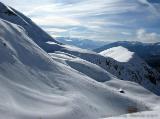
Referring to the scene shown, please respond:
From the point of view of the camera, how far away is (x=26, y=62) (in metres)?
43.2

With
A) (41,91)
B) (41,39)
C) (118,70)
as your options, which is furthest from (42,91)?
(41,39)

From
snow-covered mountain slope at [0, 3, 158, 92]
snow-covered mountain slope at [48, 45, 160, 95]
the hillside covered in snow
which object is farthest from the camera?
snow-covered mountain slope at [48, 45, 160, 95]

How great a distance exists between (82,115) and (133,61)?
12378 centimetres

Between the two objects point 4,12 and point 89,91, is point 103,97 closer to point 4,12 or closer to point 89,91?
point 89,91

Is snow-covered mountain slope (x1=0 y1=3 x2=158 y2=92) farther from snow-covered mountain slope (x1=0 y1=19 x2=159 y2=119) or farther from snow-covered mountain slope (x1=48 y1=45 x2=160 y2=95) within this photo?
snow-covered mountain slope (x1=0 y1=19 x2=159 y2=119)

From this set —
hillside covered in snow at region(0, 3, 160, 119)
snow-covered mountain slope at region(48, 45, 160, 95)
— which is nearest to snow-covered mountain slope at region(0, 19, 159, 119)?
hillside covered in snow at region(0, 3, 160, 119)

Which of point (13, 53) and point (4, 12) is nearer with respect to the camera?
point (13, 53)

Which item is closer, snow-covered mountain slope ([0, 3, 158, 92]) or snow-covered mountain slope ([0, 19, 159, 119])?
snow-covered mountain slope ([0, 19, 159, 119])

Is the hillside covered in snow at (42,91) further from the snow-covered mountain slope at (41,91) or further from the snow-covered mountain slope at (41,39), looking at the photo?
the snow-covered mountain slope at (41,39)

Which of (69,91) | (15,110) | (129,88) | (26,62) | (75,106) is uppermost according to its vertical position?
(129,88)

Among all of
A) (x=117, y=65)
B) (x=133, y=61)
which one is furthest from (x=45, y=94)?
(x=133, y=61)

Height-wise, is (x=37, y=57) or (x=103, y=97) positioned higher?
(x=37, y=57)

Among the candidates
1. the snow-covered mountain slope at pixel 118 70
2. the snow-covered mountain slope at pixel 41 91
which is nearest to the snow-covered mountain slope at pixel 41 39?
the snow-covered mountain slope at pixel 118 70

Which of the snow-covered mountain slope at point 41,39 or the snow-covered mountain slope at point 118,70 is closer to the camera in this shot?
the snow-covered mountain slope at point 41,39
